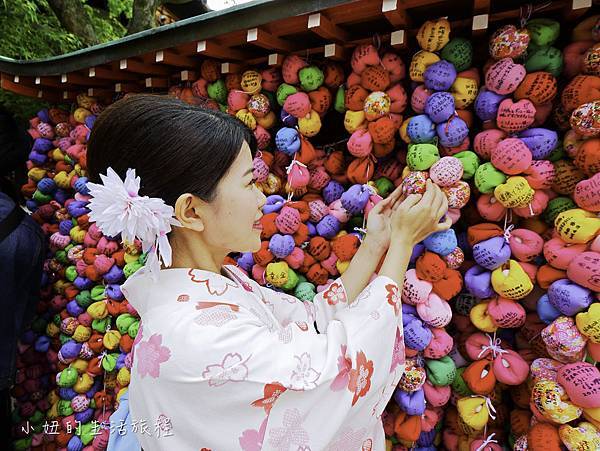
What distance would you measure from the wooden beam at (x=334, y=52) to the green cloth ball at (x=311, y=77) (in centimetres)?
7

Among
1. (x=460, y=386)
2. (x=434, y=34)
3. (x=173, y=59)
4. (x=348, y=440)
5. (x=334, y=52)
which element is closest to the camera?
(x=348, y=440)

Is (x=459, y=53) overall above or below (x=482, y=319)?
above

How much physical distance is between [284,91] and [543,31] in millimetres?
841

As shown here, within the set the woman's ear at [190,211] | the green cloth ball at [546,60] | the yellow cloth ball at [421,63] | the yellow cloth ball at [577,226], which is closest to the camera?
the woman's ear at [190,211]

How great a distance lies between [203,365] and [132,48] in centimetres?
148

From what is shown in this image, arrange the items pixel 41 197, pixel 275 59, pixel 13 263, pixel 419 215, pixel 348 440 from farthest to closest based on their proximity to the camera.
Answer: pixel 41 197
pixel 13 263
pixel 275 59
pixel 419 215
pixel 348 440

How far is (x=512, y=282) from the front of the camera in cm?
115

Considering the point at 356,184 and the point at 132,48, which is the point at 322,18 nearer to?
the point at 356,184

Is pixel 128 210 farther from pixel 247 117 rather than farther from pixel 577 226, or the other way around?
pixel 577 226

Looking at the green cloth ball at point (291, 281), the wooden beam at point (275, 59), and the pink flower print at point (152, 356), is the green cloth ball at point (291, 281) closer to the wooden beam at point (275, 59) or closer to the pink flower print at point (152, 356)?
the pink flower print at point (152, 356)

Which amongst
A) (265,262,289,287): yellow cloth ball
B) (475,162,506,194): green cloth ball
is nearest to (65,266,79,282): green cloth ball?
(265,262,289,287): yellow cloth ball

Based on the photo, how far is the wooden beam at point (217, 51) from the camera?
5.14ft

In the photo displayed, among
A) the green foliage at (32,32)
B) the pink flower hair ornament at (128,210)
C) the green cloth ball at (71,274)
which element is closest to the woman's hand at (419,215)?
the pink flower hair ornament at (128,210)

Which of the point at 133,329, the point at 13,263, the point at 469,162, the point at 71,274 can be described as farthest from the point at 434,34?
the point at 13,263
